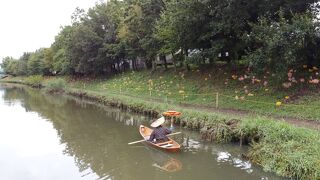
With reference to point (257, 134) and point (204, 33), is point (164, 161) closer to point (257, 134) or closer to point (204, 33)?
point (257, 134)

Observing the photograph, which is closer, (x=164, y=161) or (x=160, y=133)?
(x=164, y=161)

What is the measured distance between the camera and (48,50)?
66.1m

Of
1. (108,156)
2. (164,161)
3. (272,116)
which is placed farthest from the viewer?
(272,116)

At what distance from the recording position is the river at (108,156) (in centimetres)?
1220

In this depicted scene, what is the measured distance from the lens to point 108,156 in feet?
48.1

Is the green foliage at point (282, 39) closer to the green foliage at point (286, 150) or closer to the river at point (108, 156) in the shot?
the green foliage at point (286, 150)

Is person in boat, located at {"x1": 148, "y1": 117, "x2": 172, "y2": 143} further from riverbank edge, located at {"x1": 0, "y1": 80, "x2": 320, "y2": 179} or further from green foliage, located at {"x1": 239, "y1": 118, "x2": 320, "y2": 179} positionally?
green foliage, located at {"x1": 239, "y1": 118, "x2": 320, "y2": 179}

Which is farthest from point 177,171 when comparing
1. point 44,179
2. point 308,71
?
point 308,71

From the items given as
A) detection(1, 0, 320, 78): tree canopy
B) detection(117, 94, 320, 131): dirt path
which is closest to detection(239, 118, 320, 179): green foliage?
detection(117, 94, 320, 131): dirt path

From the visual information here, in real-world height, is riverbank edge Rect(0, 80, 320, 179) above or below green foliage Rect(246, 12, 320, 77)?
below

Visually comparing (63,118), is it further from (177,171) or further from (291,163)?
(291,163)

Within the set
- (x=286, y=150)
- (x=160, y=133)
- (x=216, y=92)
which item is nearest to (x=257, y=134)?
(x=286, y=150)

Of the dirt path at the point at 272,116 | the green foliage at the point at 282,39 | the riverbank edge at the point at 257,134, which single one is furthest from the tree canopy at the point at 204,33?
the riverbank edge at the point at 257,134

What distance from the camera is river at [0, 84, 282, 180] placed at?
480 inches
